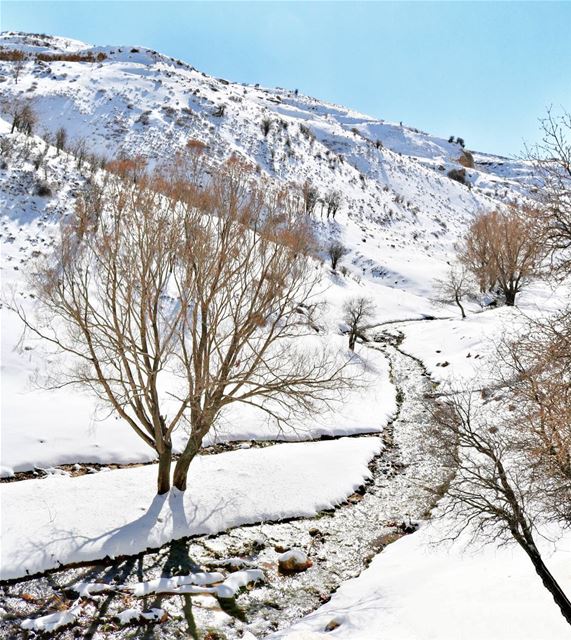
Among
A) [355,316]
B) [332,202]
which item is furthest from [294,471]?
[332,202]

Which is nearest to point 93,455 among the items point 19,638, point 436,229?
point 19,638

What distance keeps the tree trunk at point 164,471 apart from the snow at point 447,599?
16.1ft

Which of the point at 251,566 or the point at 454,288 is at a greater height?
the point at 454,288

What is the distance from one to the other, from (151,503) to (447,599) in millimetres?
7081

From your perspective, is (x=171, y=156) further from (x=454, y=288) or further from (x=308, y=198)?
(x=454, y=288)

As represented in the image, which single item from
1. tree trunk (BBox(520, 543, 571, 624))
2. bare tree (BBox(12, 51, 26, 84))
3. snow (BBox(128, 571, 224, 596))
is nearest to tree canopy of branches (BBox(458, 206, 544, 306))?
tree trunk (BBox(520, 543, 571, 624))

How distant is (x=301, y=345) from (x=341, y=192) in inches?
1617

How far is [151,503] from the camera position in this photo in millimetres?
11031

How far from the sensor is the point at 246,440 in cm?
1642

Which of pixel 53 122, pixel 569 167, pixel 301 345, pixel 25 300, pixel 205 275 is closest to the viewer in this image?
pixel 569 167

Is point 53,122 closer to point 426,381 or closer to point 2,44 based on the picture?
point 2,44

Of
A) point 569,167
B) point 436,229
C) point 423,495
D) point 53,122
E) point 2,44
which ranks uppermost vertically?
point 2,44

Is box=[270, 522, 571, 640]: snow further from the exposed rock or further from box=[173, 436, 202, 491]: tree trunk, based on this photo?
box=[173, 436, 202, 491]: tree trunk

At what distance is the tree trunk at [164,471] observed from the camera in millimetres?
10938
